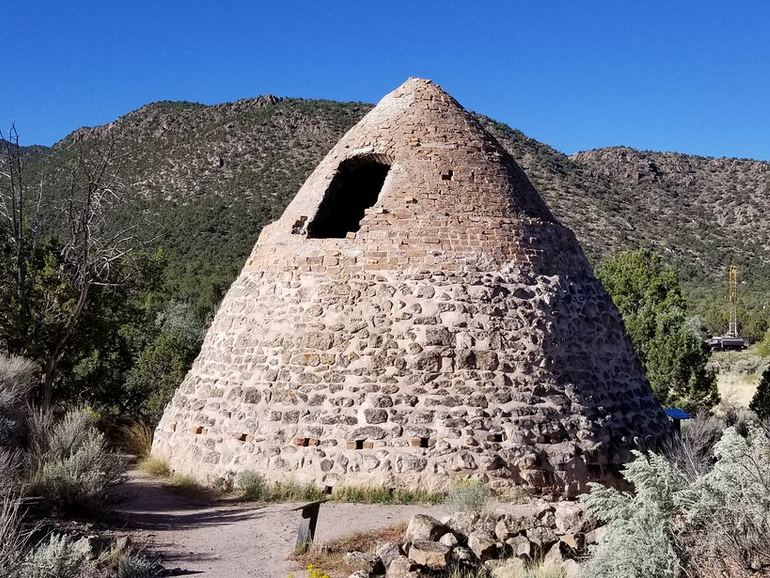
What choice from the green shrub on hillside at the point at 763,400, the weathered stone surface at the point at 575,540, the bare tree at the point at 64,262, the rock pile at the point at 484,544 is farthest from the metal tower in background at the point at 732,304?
the weathered stone surface at the point at 575,540

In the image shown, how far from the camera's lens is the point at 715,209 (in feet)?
141

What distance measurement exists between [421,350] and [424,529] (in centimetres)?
262

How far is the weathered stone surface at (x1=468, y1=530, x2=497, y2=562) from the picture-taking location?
19.8 ft

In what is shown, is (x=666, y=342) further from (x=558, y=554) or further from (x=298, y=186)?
(x=298, y=186)

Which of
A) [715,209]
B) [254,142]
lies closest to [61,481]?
[254,142]

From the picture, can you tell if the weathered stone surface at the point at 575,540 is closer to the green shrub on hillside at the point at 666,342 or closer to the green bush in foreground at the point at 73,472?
the green bush in foreground at the point at 73,472

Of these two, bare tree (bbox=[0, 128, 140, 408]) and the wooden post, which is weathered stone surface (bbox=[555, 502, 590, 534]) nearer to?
the wooden post

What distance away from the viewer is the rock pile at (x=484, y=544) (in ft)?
18.8

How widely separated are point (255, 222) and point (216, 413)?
914 inches

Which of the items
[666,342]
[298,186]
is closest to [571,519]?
[666,342]

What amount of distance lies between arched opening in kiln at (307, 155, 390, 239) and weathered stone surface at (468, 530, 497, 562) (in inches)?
191

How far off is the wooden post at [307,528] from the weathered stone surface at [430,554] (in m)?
Result: 1.04

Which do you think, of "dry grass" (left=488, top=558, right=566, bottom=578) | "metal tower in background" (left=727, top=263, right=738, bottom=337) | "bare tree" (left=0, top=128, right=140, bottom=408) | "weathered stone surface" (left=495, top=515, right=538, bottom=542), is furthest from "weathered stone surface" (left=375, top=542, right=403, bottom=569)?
"metal tower in background" (left=727, top=263, right=738, bottom=337)

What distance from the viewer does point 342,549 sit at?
6465 mm
